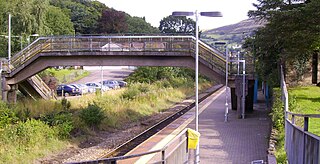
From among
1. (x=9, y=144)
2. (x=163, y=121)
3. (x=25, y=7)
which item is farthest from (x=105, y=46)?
(x=25, y=7)

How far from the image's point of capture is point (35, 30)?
63.7 m

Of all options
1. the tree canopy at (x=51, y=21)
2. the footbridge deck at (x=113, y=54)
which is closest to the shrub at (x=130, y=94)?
the footbridge deck at (x=113, y=54)

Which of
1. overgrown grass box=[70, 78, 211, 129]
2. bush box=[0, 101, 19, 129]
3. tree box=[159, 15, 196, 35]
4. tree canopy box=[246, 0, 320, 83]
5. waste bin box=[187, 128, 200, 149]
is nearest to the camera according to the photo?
waste bin box=[187, 128, 200, 149]

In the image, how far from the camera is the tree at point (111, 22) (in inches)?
4250

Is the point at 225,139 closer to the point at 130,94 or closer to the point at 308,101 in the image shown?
the point at 308,101

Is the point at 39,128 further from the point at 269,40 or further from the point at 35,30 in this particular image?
the point at 35,30

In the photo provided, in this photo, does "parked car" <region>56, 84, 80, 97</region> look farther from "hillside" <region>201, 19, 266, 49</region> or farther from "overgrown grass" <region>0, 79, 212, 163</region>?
"hillside" <region>201, 19, 266, 49</region>

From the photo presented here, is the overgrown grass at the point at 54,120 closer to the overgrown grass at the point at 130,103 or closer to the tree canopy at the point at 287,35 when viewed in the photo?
the overgrown grass at the point at 130,103

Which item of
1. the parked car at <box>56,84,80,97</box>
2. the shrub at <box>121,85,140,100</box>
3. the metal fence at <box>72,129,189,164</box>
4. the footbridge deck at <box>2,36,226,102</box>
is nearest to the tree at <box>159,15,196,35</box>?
the parked car at <box>56,84,80,97</box>

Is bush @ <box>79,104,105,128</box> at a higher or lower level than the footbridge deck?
lower

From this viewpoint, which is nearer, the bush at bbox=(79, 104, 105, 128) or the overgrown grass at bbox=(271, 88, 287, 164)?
the overgrown grass at bbox=(271, 88, 287, 164)

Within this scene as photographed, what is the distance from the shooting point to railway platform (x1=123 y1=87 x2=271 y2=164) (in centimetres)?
1731

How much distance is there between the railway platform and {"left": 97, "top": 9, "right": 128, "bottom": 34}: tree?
75617mm

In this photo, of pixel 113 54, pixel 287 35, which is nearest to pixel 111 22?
pixel 113 54
